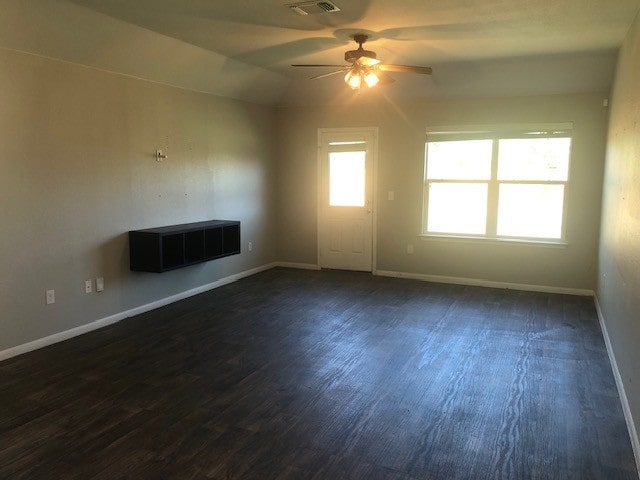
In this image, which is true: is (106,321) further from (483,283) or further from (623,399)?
(483,283)

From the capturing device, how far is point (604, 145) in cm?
547

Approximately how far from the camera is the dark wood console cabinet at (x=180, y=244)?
4.71m

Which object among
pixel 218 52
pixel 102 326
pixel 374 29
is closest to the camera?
pixel 374 29

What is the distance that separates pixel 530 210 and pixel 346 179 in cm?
254

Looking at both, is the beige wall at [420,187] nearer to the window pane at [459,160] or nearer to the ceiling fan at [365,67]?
the window pane at [459,160]

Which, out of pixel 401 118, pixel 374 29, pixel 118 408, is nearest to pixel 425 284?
pixel 401 118

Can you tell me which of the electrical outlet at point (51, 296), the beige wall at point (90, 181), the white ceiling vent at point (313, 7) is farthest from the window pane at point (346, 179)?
the electrical outlet at point (51, 296)

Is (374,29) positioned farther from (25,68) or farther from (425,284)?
(425,284)

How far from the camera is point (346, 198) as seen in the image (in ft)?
23.1

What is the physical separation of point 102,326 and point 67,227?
3.30 ft

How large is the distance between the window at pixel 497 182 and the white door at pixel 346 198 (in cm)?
85

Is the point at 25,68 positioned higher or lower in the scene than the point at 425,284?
higher

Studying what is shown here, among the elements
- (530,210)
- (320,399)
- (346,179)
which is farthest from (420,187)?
(320,399)

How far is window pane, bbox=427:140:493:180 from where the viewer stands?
6168mm
